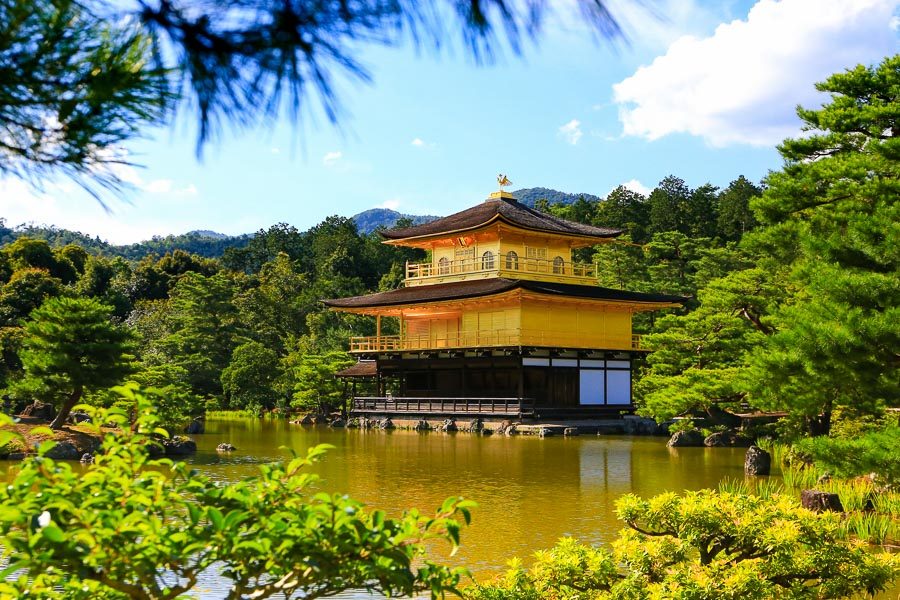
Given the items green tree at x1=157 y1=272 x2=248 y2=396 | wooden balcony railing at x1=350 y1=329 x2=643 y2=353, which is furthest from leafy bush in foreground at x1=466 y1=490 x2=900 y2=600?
green tree at x1=157 y1=272 x2=248 y2=396

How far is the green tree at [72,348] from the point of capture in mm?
16125

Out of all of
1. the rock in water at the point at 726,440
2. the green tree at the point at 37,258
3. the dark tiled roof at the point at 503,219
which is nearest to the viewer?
the rock in water at the point at 726,440

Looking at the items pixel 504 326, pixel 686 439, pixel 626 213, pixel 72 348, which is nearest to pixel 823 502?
pixel 686 439

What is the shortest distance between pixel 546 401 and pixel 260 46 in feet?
83.7

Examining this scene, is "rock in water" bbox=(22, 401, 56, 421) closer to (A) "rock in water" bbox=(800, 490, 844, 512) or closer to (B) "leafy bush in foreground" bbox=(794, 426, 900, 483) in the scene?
(A) "rock in water" bbox=(800, 490, 844, 512)

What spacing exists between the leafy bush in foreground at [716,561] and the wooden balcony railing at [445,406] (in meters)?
19.2

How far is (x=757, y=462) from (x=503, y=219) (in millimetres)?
15137

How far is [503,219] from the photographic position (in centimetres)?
2791

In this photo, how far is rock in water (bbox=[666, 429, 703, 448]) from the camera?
19.9m

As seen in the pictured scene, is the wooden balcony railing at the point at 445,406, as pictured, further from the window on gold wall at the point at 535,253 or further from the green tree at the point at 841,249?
the green tree at the point at 841,249

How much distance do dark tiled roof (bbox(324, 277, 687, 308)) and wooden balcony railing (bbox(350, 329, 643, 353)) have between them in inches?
55.3

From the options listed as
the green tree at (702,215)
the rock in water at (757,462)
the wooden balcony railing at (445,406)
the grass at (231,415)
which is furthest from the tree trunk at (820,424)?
the green tree at (702,215)

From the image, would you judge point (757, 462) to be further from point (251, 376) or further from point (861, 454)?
point (251, 376)

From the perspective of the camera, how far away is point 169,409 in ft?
57.0
